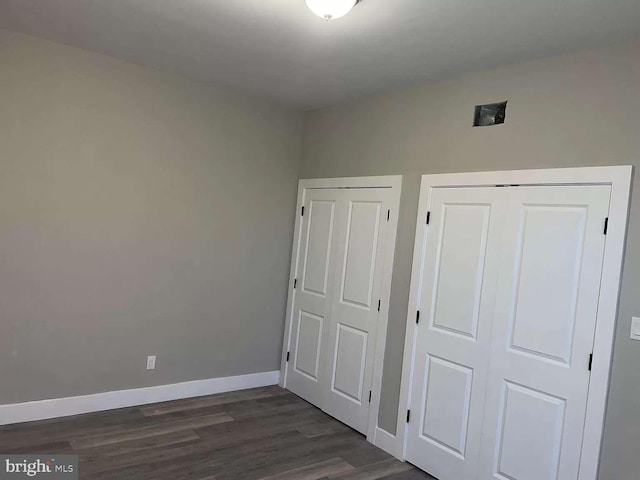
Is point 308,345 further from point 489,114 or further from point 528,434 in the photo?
point 489,114

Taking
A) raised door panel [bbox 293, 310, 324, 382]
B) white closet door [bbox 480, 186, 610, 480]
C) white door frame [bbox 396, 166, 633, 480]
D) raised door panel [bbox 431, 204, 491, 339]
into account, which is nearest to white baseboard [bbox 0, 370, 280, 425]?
raised door panel [bbox 293, 310, 324, 382]

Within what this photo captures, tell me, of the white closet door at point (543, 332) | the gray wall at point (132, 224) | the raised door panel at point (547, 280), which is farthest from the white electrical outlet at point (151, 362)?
the raised door panel at point (547, 280)

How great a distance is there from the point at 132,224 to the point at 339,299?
5.83 feet

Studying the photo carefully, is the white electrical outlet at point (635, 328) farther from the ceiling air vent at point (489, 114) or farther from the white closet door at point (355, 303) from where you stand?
the white closet door at point (355, 303)

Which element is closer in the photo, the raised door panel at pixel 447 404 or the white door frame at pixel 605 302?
the white door frame at pixel 605 302

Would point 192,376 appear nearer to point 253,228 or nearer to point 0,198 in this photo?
point 253,228

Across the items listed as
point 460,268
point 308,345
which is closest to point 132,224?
point 308,345

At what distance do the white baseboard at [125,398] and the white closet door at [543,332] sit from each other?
2286 millimetres

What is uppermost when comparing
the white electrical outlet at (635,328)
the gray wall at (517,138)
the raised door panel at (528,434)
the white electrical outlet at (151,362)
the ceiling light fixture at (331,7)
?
the ceiling light fixture at (331,7)

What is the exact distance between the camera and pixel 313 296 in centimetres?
429

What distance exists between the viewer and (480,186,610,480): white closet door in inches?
96.0

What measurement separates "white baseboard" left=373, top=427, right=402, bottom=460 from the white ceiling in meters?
2.56

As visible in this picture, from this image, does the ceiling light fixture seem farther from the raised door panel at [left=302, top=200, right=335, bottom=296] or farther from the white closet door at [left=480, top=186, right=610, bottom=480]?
the raised door panel at [left=302, top=200, right=335, bottom=296]

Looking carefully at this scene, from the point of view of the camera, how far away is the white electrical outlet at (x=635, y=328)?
225cm
